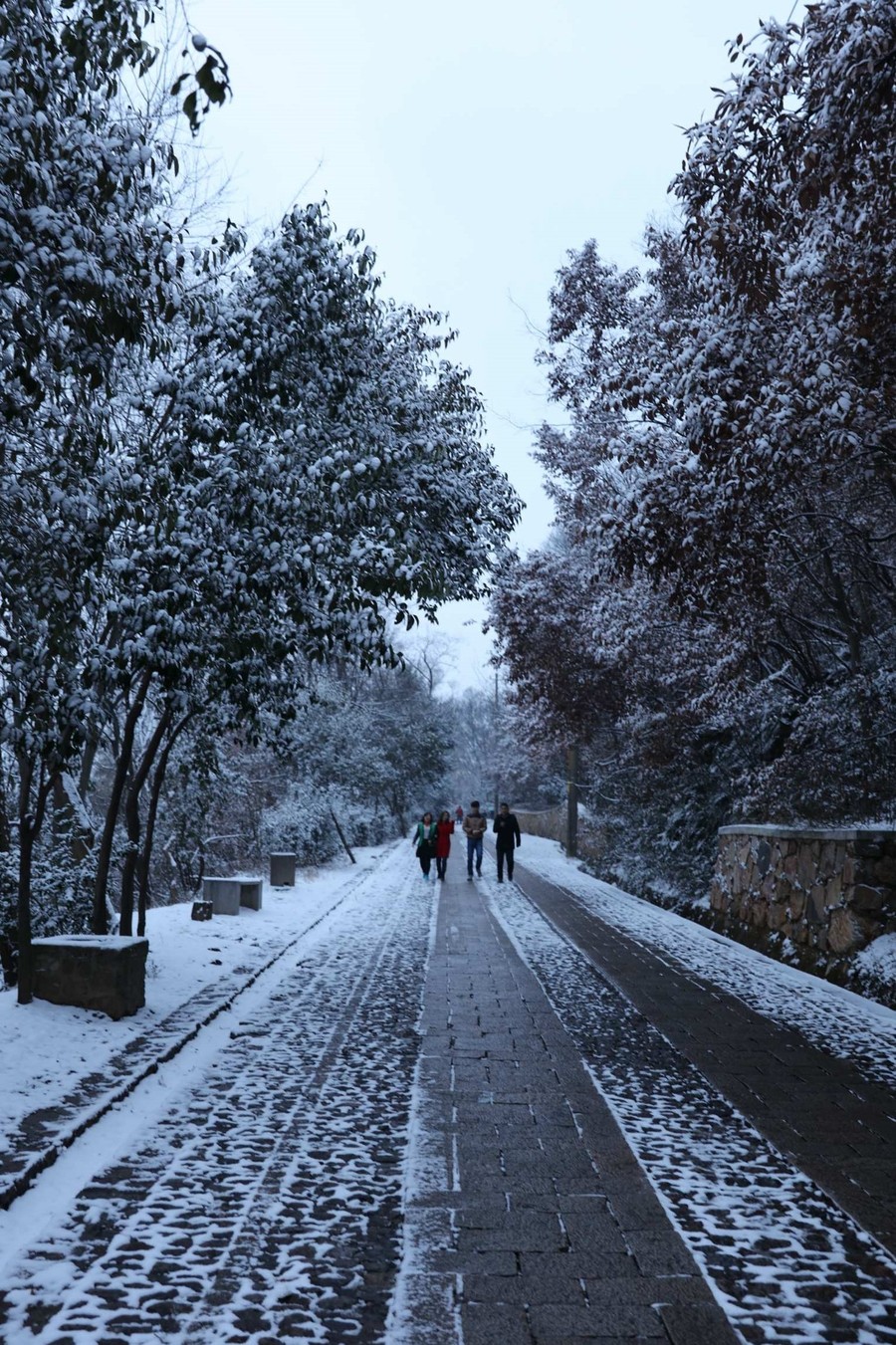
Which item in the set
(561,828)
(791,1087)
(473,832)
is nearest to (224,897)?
(791,1087)

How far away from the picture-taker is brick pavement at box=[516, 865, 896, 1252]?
507cm

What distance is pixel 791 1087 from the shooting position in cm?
669

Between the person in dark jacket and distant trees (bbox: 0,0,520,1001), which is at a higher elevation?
distant trees (bbox: 0,0,520,1001)

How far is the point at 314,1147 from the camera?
5.41 meters

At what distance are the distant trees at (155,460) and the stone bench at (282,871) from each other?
7218 mm

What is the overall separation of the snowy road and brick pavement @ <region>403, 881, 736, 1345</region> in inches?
0.6

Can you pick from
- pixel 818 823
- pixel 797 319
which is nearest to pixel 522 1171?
pixel 797 319

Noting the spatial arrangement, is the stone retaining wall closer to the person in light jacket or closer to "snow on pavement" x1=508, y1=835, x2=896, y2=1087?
the person in light jacket

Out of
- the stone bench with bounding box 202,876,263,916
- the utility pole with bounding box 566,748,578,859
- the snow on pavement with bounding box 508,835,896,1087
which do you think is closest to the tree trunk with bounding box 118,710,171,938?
the stone bench with bounding box 202,876,263,916

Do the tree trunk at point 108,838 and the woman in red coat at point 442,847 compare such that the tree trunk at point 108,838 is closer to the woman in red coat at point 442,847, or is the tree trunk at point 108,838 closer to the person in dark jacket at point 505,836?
the person in dark jacket at point 505,836

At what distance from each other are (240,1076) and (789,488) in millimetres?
5996

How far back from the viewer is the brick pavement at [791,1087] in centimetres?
507

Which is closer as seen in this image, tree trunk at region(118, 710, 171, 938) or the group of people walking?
tree trunk at region(118, 710, 171, 938)

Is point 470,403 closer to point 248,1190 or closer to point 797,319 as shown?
point 797,319
